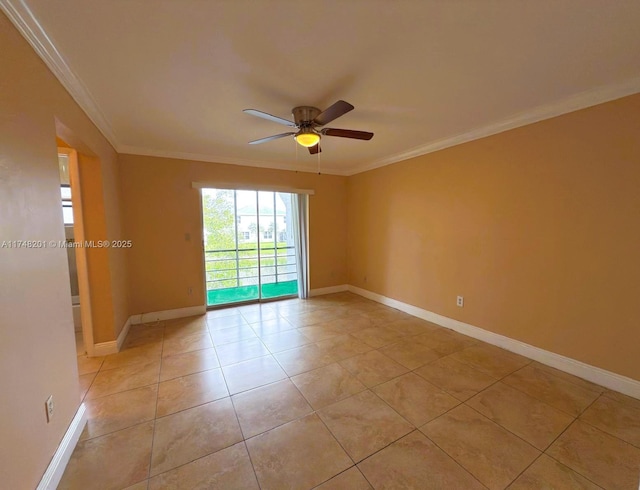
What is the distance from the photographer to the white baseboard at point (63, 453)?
1278 mm

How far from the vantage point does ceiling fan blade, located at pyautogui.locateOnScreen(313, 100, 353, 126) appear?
5.87 ft

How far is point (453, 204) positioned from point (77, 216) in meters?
4.15

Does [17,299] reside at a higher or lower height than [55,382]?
higher

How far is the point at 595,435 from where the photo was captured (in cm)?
165

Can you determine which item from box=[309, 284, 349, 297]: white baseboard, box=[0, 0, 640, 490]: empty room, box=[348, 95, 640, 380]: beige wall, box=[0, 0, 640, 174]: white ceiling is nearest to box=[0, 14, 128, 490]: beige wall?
box=[0, 0, 640, 490]: empty room

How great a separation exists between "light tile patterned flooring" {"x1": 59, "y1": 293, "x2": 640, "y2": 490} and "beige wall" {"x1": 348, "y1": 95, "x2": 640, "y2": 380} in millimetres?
458

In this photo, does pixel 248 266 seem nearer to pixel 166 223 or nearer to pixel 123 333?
pixel 166 223

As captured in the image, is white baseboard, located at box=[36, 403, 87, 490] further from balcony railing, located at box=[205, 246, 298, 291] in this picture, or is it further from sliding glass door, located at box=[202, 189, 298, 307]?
balcony railing, located at box=[205, 246, 298, 291]

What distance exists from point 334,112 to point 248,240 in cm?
344

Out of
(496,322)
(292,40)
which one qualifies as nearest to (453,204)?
(496,322)

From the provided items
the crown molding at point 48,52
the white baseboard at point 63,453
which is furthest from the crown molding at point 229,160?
the white baseboard at point 63,453

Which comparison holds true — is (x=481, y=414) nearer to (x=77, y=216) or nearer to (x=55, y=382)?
(x=55, y=382)

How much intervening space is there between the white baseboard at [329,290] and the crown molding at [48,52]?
3846 millimetres

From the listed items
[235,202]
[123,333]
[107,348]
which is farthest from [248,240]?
[107,348]
